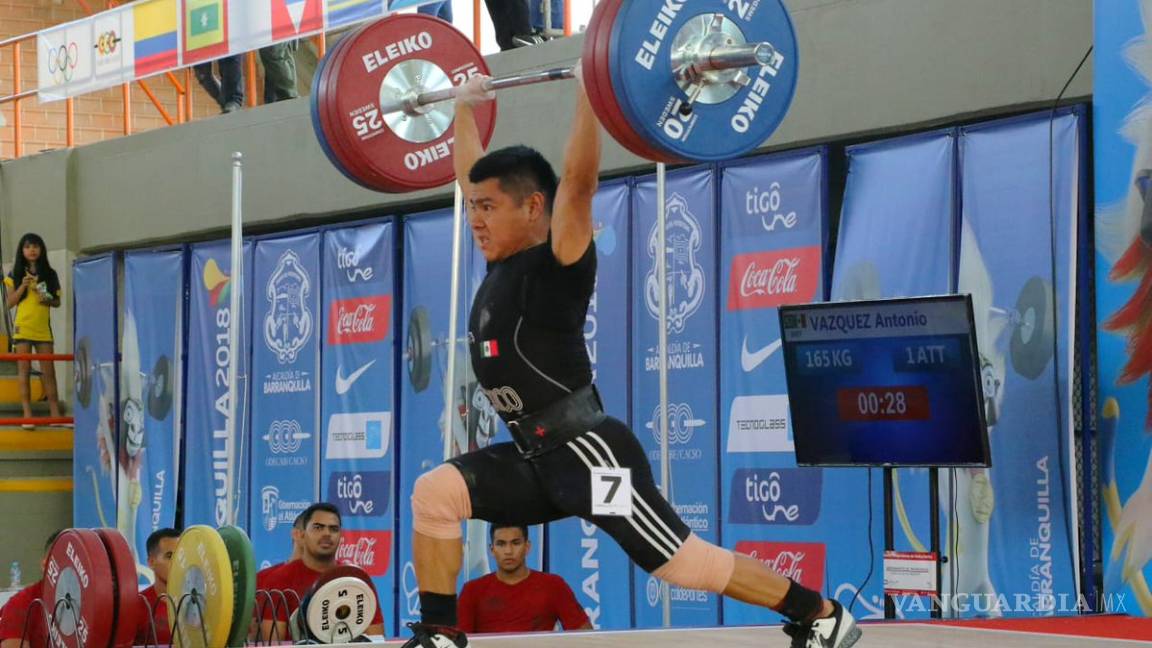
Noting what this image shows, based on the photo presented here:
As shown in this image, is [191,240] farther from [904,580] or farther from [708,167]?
[904,580]

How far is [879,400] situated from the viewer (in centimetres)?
517

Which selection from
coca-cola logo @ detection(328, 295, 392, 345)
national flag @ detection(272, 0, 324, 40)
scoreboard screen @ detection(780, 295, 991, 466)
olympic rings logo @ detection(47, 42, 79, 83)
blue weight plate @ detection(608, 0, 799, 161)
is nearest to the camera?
blue weight plate @ detection(608, 0, 799, 161)

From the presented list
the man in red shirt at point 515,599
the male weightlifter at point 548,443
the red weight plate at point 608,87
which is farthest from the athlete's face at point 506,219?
the man in red shirt at point 515,599

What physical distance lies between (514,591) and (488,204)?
8.59 feet

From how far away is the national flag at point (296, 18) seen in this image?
283 inches

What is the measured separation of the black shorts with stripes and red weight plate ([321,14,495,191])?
991 millimetres

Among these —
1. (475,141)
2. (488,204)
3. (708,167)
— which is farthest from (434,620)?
(708,167)

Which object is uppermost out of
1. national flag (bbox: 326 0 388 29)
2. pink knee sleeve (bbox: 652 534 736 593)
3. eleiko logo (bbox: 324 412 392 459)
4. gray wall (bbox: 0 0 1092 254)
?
national flag (bbox: 326 0 388 29)

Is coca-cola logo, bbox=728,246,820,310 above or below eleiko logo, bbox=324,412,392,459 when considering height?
above

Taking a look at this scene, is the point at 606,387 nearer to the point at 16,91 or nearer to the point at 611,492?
the point at 611,492

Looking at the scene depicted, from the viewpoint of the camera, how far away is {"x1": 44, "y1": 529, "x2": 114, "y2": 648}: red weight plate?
3.83 metres

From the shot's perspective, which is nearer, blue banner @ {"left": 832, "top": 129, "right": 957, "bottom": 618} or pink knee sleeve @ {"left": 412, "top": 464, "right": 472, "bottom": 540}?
pink knee sleeve @ {"left": 412, "top": 464, "right": 472, "bottom": 540}

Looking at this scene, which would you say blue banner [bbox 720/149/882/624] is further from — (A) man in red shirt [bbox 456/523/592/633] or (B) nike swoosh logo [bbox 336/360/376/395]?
(B) nike swoosh logo [bbox 336/360/376/395]

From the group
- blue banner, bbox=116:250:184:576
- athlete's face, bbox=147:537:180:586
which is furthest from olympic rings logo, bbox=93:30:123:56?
athlete's face, bbox=147:537:180:586
